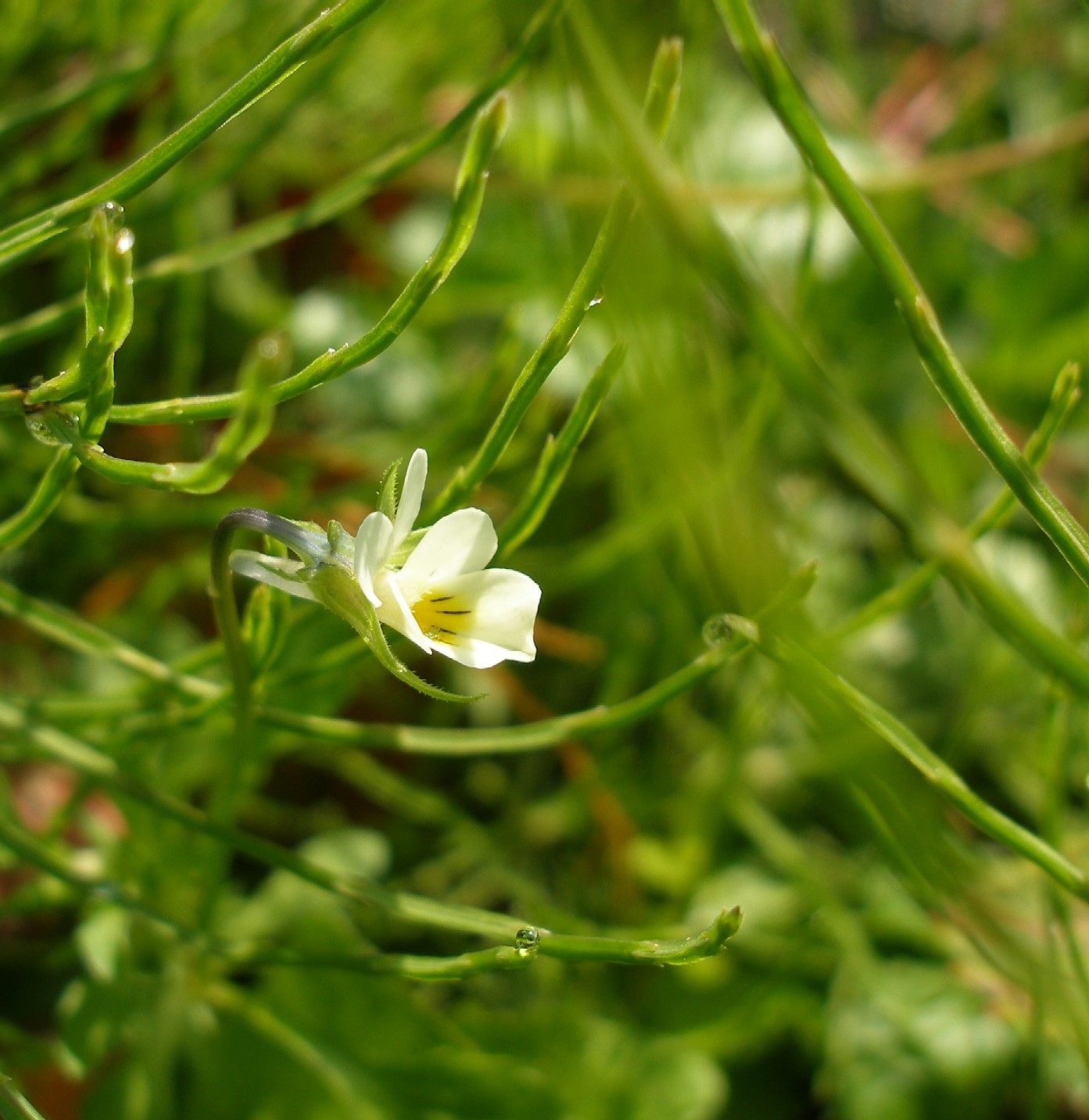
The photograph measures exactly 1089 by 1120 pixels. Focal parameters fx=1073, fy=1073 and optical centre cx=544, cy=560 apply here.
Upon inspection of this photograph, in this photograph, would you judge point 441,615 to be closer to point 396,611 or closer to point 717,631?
point 396,611

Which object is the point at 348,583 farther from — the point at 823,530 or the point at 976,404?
the point at 823,530

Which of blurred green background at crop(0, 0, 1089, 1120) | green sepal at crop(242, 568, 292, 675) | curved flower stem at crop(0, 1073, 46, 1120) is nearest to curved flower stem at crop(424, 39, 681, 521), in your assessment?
blurred green background at crop(0, 0, 1089, 1120)

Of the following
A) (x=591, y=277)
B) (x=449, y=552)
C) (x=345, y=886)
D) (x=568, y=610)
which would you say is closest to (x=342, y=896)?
(x=345, y=886)

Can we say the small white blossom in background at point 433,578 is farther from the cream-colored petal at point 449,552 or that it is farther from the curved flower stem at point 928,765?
the curved flower stem at point 928,765

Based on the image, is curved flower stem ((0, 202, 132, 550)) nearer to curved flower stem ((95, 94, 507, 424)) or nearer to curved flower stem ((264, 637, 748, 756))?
curved flower stem ((95, 94, 507, 424))

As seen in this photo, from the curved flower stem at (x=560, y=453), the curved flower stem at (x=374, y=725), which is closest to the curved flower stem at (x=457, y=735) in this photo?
the curved flower stem at (x=374, y=725)

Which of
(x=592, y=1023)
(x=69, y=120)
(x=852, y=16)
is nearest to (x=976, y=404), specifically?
(x=592, y=1023)
